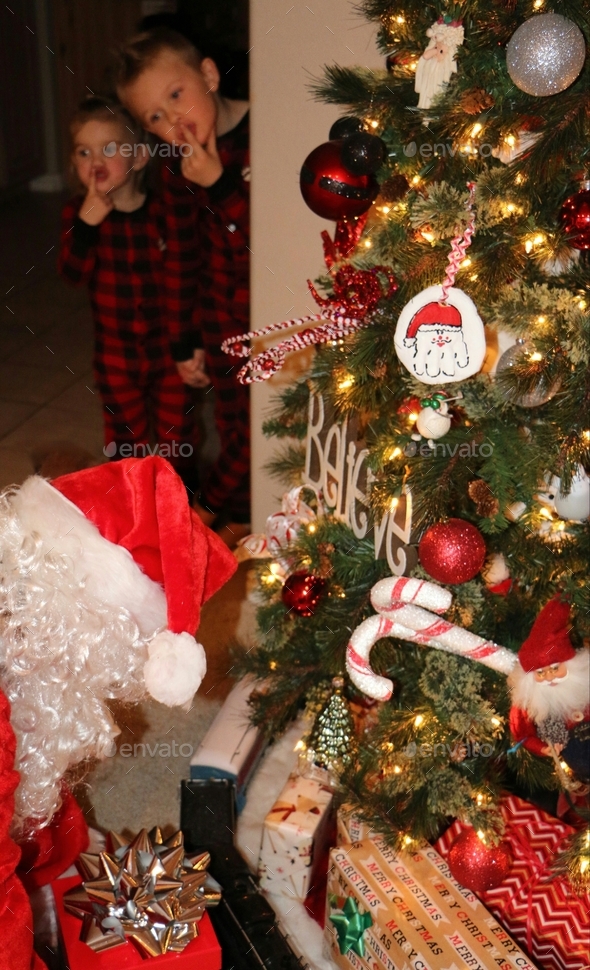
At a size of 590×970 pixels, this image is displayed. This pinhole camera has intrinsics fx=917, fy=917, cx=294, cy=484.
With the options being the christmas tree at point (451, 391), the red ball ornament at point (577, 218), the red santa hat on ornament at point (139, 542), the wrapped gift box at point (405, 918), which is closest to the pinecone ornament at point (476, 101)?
the christmas tree at point (451, 391)

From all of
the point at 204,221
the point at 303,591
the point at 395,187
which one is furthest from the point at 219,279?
the point at 303,591

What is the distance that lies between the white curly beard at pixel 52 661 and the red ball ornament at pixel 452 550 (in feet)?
1.18

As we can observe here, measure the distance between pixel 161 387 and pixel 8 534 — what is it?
48.5 inches

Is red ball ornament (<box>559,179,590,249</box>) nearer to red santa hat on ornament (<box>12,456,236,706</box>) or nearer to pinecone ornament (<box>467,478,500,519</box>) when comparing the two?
pinecone ornament (<box>467,478,500,519</box>)

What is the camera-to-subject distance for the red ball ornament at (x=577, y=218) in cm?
101

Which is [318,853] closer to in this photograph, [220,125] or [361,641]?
[361,641]

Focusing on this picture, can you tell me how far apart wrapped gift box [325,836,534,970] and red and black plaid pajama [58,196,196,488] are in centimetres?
118

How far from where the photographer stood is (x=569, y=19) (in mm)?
1006

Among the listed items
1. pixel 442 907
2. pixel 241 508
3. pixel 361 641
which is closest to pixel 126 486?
pixel 361 641

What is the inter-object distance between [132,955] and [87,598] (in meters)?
0.48

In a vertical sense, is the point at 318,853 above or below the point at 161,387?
below

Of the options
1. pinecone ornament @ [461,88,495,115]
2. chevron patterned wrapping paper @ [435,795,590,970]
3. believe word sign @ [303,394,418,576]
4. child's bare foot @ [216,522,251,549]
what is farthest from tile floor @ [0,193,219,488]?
chevron patterned wrapping paper @ [435,795,590,970]

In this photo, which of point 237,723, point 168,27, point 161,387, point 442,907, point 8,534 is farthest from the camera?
point 161,387

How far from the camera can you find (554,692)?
1.19m
